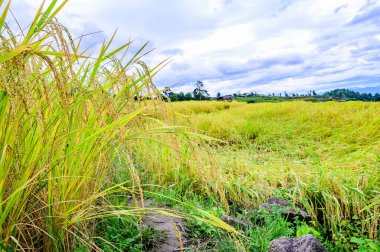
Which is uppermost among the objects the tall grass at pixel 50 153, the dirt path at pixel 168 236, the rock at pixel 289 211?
the tall grass at pixel 50 153

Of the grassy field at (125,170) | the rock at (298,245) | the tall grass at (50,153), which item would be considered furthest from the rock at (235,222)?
the tall grass at (50,153)

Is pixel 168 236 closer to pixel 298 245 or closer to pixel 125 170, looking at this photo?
pixel 298 245

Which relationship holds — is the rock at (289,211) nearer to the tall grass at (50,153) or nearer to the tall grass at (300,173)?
the tall grass at (300,173)

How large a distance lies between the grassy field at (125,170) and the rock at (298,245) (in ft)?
0.52

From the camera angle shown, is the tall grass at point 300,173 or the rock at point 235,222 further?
the tall grass at point 300,173

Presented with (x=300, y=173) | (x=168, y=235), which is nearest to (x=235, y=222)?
(x=168, y=235)

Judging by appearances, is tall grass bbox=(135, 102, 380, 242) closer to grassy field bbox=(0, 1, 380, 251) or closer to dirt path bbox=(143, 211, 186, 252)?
grassy field bbox=(0, 1, 380, 251)

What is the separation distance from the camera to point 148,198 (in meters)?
2.55

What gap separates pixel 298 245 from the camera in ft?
5.55

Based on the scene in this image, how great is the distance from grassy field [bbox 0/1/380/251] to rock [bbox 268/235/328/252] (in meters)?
0.16

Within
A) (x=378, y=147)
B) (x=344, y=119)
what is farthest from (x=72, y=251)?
(x=344, y=119)

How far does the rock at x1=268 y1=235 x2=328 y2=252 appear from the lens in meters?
1.64

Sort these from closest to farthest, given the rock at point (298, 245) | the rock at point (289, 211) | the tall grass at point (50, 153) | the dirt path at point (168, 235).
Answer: the tall grass at point (50, 153) < the rock at point (298, 245) < the dirt path at point (168, 235) < the rock at point (289, 211)

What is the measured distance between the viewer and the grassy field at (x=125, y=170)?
120 centimetres
